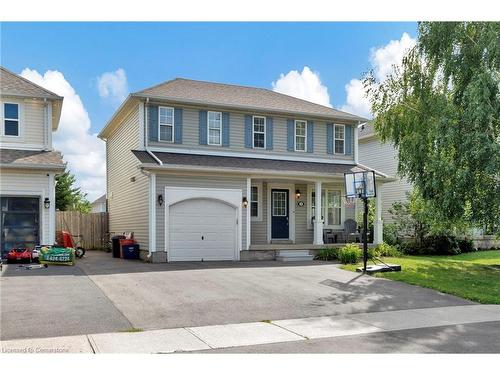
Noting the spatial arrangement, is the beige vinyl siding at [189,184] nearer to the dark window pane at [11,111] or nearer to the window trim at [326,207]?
the window trim at [326,207]

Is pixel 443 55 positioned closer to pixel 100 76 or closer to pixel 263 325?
pixel 100 76

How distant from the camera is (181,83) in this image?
65.7 ft

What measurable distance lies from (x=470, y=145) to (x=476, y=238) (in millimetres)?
11507

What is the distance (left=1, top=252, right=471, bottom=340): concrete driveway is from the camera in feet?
24.7

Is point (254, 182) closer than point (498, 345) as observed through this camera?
No

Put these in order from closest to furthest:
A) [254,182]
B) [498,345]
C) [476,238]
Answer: [498,345] → [254,182] → [476,238]

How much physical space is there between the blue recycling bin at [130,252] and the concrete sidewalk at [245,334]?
10223mm

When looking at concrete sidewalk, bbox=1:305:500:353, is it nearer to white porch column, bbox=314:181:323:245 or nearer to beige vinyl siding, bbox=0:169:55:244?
white porch column, bbox=314:181:323:245

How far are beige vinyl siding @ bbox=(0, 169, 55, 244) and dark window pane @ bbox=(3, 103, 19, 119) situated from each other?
220 centimetres

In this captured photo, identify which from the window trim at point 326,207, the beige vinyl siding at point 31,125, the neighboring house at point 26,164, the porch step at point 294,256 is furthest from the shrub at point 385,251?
the beige vinyl siding at point 31,125

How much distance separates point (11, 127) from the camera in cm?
1633

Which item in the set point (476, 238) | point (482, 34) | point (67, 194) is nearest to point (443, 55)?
point (482, 34)

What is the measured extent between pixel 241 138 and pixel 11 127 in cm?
811

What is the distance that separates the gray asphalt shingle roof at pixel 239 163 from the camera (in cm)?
1648
